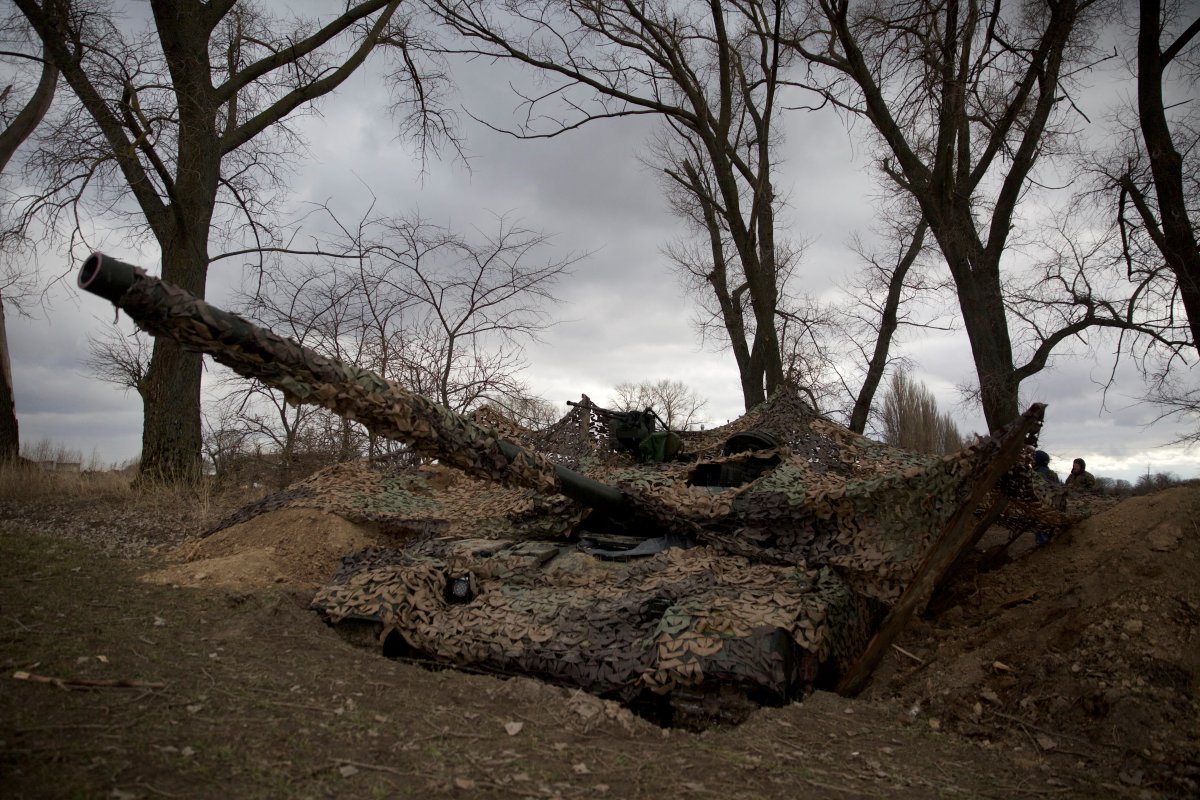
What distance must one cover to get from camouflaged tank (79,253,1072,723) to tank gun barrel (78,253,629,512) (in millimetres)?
11

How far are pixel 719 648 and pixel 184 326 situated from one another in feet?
11.5

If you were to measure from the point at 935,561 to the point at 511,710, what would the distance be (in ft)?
10.9

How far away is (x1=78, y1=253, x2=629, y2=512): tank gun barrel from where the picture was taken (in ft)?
12.6

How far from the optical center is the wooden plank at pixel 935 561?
549 centimetres

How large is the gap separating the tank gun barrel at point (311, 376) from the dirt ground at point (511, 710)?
1.46m

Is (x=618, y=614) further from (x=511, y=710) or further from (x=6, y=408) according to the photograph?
(x=6, y=408)

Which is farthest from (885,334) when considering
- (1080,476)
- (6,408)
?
(6,408)

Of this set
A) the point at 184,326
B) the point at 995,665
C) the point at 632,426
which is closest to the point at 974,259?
the point at 632,426

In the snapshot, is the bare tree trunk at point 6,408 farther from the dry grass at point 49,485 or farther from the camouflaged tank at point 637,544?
the camouflaged tank at point 637,544

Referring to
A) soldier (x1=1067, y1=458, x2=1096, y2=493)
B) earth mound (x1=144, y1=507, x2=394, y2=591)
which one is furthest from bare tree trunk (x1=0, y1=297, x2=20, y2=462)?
soldier (x1=1067, y1=458, x2=1096, y2=493)

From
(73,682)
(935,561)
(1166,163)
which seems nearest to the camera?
(73,682)

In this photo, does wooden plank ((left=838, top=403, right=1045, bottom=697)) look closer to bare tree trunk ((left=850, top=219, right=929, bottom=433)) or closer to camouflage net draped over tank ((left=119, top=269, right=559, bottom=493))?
camouflage net draped over tank ((left=119, top=269, right=559, bottom=493))

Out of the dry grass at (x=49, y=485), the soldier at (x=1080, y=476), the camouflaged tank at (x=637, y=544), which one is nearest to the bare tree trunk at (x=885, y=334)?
the soldier at (x=1080, y=476)

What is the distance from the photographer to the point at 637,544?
690cm
